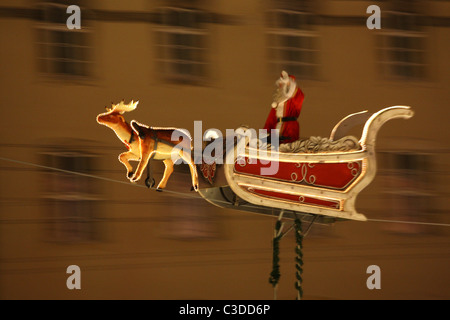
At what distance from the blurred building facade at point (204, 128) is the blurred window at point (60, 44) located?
0.02m

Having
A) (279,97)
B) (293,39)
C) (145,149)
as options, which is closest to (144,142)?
(145,149)

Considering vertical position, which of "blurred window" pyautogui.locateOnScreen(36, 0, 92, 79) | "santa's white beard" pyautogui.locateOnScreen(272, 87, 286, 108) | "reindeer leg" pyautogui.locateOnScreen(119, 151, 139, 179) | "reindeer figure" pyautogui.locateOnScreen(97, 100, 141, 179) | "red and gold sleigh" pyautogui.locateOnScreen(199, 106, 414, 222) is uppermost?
"blurred window" pyautogui.locateOnScreen(36, 0, 92, 79)

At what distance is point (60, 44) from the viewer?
990 cm

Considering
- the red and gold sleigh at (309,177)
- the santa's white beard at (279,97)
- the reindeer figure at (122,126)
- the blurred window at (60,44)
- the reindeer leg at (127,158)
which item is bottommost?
the red and gold sleigh at (309,177)

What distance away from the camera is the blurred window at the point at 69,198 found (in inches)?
383

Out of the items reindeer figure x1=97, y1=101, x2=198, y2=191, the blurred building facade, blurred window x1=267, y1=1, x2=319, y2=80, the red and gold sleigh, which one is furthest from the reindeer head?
blurred window x1=267, y1=1, x2=319, y2=80

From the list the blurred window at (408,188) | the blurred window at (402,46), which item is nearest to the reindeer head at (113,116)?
the blurred window at (408,188)

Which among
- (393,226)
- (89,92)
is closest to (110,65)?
(89,92)

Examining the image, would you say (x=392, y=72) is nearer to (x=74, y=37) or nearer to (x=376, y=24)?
(x=376, y=24)

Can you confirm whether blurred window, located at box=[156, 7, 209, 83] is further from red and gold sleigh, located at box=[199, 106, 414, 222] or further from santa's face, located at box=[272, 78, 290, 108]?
red and gold sleigh, located at box=[199, 106, 414, 222]

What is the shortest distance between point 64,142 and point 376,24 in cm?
503

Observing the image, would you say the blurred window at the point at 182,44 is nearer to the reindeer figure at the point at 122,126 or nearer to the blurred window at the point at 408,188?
the reindeer figure at the point at 122,126

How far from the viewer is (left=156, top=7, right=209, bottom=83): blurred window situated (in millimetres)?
10203

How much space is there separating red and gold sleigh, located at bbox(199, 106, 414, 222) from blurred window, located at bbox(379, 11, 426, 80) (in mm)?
3595
